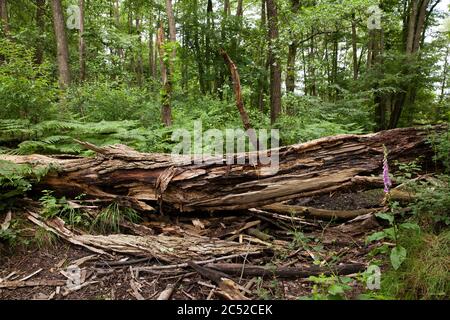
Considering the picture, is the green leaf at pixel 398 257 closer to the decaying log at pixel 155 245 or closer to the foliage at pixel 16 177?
the decaying log at pixel 155 245

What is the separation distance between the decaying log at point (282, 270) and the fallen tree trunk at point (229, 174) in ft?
3.80

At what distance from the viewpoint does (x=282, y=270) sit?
3.30 metres

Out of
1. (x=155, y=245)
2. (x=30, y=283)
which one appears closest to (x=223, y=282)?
(x=155, y=245)

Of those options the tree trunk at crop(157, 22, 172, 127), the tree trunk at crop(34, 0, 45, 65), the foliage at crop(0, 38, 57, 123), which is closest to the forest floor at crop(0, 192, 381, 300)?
the foliage at crop(0, 38, 57, 123)

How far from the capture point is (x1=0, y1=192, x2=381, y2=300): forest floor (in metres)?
3.11

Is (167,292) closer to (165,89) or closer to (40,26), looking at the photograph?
(165,89)

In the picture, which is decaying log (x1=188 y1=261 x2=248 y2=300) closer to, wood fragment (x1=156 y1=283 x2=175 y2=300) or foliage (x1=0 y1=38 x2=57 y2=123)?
wood fragment (x1=156 y1=283 x2=175 y2=300)

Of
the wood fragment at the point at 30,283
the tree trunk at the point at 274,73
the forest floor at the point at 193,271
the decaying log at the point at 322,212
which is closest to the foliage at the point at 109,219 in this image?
the forest floor at the point at 193,271

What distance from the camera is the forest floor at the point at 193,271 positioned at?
3111 mm

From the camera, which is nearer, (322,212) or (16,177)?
(16,177)

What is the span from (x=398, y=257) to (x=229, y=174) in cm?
227
